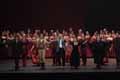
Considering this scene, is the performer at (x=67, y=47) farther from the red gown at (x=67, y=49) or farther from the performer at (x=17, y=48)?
the performer at (x=17, y=48)

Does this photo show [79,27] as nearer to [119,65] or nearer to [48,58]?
[48,58]

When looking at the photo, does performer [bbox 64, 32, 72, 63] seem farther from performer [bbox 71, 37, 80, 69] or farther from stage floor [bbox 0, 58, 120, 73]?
performer [bbox 71, 37, 80, 69]

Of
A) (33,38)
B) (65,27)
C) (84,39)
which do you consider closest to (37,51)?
(33,38)

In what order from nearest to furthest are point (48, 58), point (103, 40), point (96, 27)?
point (103, 40), point (48, 58), point (96, 27)

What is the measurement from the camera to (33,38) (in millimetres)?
15828

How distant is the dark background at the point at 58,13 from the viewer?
65.6 ft

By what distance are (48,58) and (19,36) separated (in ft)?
10.6

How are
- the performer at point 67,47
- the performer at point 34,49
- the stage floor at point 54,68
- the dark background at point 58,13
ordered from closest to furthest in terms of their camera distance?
1. the stage floor at point 54,68
2. the performer at point 34,49
3. the performer at point 67,47
4. the dark background at point 58,13

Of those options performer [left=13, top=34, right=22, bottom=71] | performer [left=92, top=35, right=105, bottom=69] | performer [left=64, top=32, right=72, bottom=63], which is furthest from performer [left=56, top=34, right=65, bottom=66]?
performer [left=13, top=34, right=22, bottom=71]

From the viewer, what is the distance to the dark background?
787 inches

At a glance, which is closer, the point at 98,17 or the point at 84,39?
the point at 84,39

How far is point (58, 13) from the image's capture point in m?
20.2

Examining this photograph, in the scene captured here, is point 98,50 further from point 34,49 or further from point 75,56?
point 34,49
